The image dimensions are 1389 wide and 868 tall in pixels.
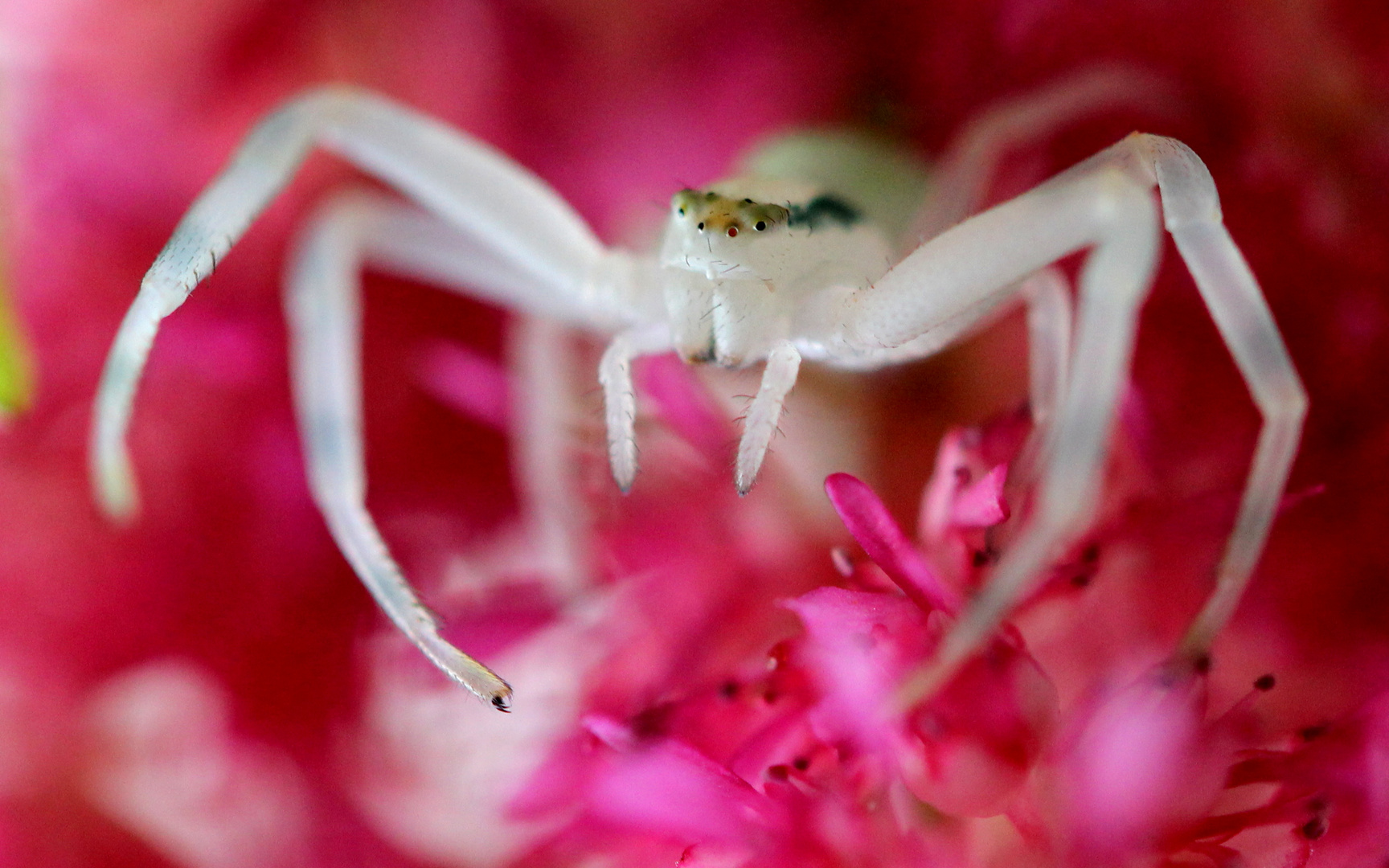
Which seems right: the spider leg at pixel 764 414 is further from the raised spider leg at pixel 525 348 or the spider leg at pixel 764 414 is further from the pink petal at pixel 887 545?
the raised spider leg at pixel 525 348

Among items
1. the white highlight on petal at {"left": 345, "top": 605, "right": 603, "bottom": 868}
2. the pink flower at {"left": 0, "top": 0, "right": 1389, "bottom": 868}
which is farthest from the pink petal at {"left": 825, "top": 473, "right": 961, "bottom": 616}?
the white highlight on petal at {"left": 345, "top": 605, "right": 603, "bottom": 868}

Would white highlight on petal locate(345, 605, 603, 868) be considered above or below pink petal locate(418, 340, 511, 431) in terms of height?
below

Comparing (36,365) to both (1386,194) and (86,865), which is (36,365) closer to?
(86,865)

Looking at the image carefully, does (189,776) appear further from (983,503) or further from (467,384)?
(983,503)

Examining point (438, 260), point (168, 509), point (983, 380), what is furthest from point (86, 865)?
point (983, 380)

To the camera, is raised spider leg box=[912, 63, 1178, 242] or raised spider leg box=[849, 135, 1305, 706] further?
raised spider leg box=[912, 63, 1178, 242]

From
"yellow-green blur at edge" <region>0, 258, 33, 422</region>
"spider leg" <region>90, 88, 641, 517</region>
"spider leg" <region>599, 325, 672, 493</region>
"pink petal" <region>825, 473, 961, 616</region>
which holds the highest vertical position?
"spider leg" <region>90, 88, 641, 517</region>

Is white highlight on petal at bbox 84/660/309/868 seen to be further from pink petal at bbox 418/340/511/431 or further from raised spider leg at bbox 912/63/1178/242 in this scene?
raised spider leg at bbox 912/63/1178/242

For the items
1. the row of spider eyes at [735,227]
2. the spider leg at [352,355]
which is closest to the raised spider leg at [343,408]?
the spider leg at [352,355]
